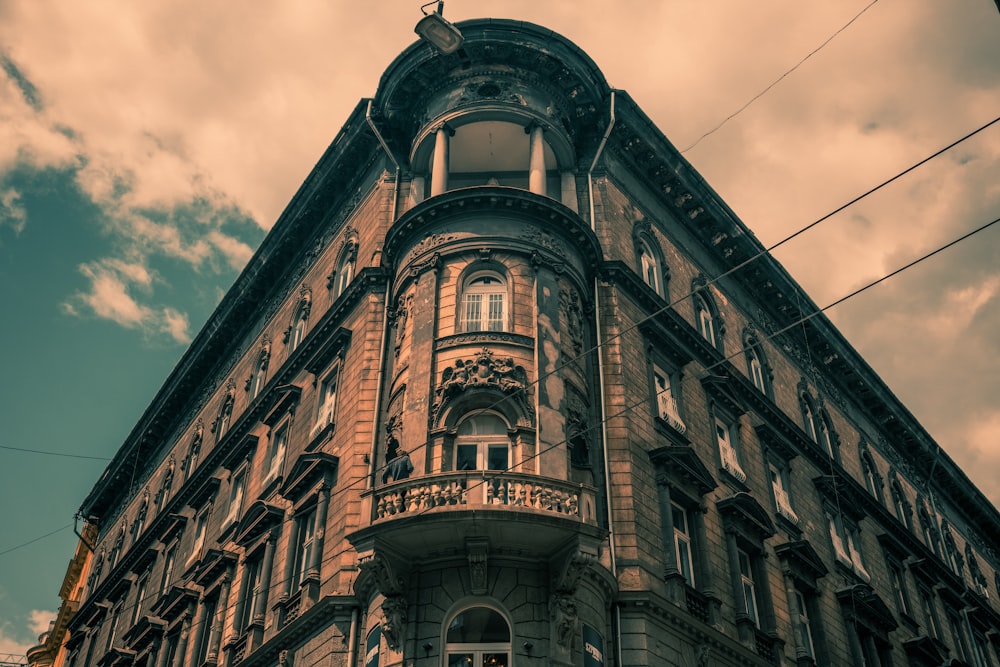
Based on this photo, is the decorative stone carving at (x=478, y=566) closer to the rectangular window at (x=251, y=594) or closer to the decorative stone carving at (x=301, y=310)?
the rectangular window at (x=251, y=594)

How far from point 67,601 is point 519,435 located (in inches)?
1699

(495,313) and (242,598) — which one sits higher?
(495,313)

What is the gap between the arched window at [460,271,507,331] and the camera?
21.4 metres

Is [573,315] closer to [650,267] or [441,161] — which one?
[441,161]

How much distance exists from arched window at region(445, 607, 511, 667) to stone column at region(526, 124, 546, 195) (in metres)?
11.1

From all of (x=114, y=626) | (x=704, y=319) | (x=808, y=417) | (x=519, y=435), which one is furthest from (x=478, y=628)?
(x=114, y=626)

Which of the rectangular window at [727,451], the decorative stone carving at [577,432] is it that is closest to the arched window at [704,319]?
the rectangular window at [727,451]

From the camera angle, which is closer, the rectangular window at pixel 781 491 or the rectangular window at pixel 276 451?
the rectangular window at pixel 276 451

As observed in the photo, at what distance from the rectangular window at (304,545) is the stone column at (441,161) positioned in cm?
899

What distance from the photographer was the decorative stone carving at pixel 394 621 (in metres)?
17.0

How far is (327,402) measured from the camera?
26.0 m

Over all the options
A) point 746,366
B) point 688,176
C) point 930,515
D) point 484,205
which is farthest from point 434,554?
point 930,515

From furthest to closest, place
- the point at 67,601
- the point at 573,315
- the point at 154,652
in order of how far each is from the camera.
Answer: the point at 67,601 < the point at 154,652 < the point at 573,315

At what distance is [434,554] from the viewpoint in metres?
17.5
